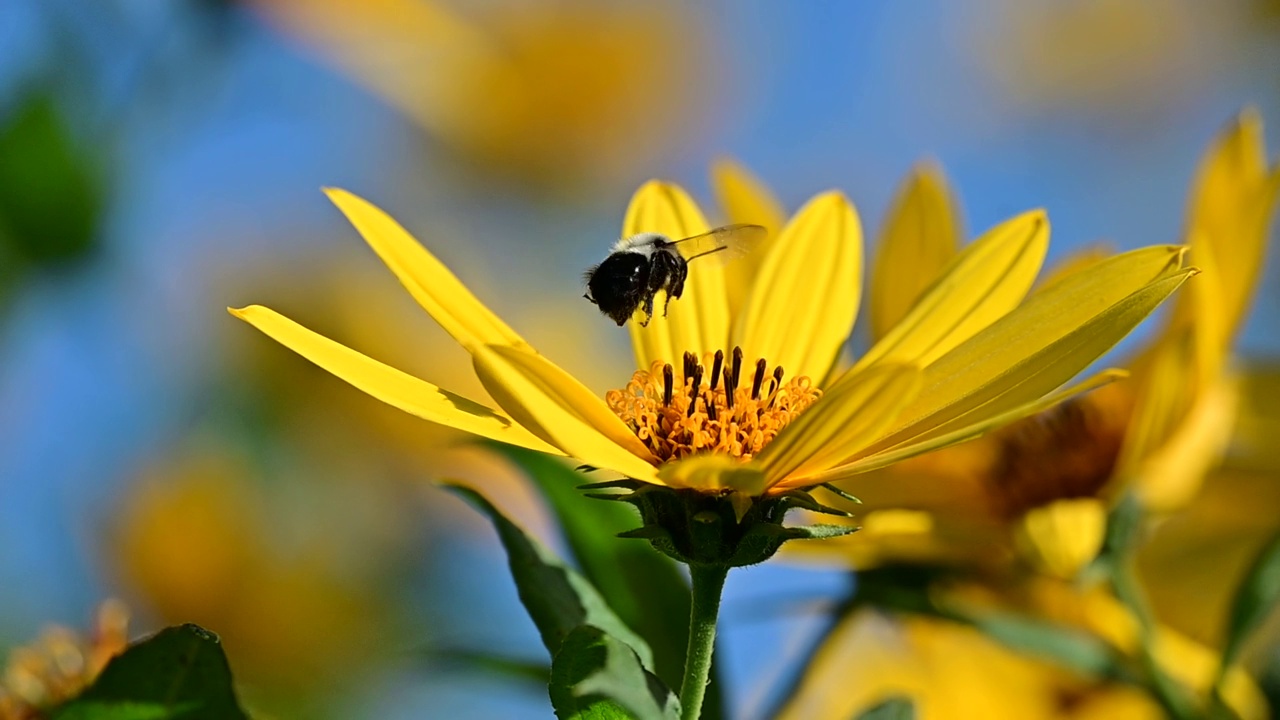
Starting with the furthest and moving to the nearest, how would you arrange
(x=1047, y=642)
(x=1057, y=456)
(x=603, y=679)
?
1. (x=1057, y=456)
2. (x=1047, y=642)
3. (x=603, y=679)

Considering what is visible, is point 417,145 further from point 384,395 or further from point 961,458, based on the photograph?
point 384,395

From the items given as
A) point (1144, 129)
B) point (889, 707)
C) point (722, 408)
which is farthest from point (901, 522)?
point (1144, 129)

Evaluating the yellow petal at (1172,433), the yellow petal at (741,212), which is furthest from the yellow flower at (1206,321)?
the yellow petal at (741,212)

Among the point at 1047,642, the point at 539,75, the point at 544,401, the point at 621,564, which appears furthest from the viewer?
the point at 539,75

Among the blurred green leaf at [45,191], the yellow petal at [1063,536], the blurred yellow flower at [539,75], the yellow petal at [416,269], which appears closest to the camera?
the yellow petal at [416,269]

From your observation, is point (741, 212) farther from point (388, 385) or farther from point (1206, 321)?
point (388, 385)

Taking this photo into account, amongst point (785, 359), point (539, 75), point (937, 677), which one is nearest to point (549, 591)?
point (785, 359)

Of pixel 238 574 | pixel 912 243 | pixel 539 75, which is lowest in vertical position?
pixel 238 574

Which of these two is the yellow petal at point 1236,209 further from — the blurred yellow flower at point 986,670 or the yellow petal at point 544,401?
the yellow petal at point 544,401
